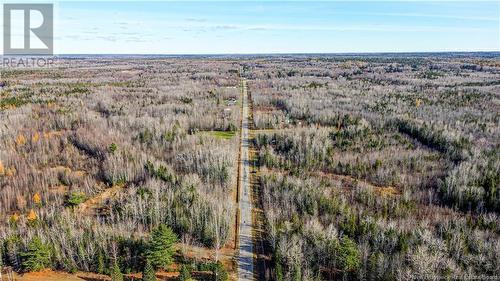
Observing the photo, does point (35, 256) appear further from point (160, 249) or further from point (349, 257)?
point (349, 257)

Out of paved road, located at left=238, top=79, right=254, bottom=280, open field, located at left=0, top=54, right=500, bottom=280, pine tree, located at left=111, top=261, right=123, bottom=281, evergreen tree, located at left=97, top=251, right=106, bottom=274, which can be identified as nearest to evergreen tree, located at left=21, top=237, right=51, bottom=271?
open field, located at left=0, top=54, right=500, bottom=280

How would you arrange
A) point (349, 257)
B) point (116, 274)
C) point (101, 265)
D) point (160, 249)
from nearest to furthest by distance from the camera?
point (116, 274) → point (349, 257) → point (101, 265) → point (160, 249)

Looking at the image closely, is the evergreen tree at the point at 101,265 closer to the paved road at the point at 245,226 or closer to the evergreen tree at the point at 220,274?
the evergreen tree at the point at 220,274

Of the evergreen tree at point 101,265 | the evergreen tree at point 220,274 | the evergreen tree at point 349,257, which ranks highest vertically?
the evergreen tree at point 349,257

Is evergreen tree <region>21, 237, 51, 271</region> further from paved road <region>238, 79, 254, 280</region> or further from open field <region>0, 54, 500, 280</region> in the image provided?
paved road <region>238, 79, 254, 280</region>

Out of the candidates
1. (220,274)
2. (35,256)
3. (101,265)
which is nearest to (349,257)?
(220,274)

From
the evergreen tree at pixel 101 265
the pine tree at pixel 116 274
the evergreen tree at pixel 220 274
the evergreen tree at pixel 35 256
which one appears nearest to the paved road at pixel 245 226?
the evergreen tree at pixel 220 274
